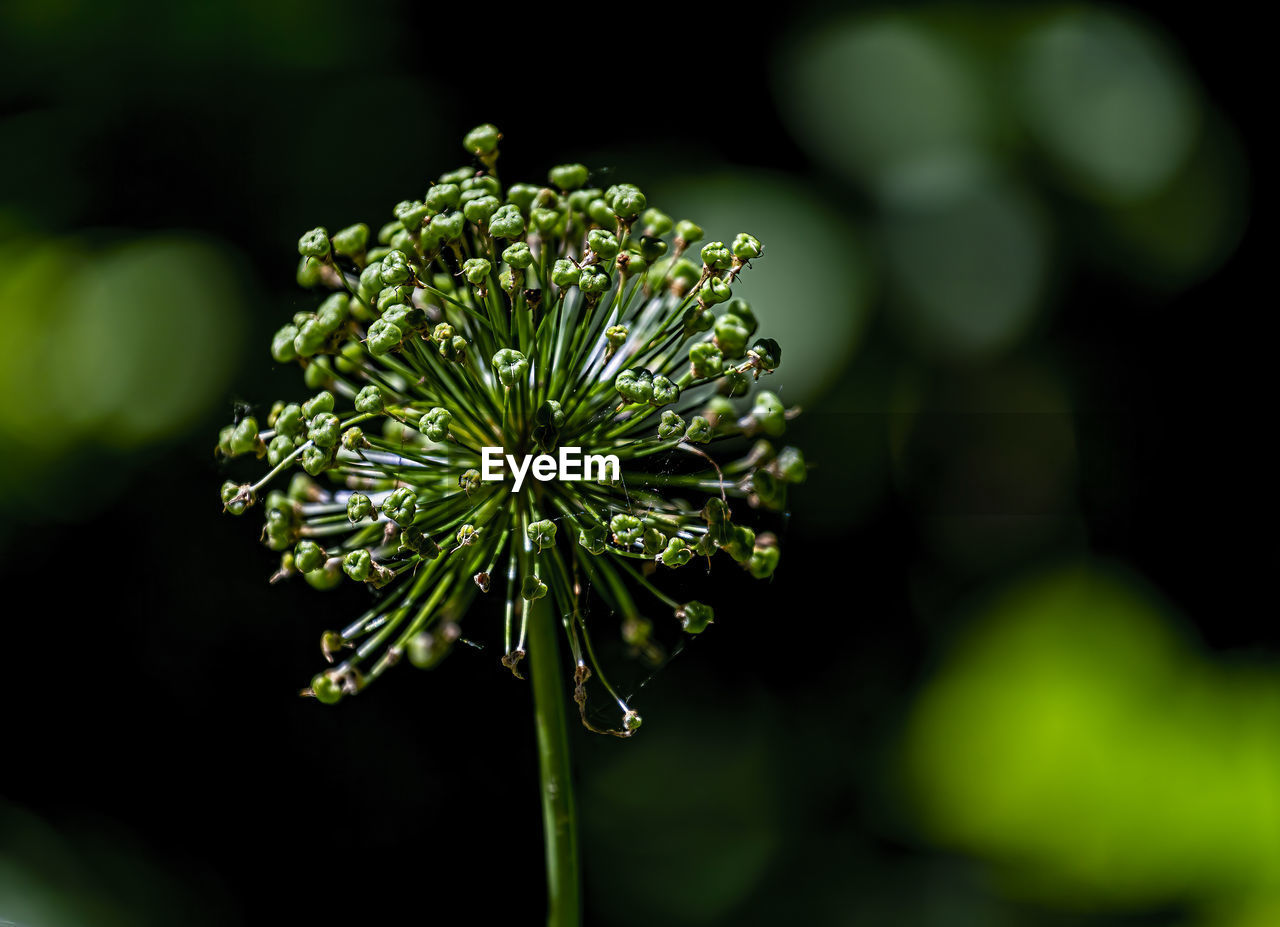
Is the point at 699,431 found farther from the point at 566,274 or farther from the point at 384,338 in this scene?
the point at 384,338

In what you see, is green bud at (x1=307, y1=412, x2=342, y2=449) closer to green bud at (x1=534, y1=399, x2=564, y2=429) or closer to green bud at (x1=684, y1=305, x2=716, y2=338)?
green bud at (x1=534, y1=399, x2=564, y2=429)

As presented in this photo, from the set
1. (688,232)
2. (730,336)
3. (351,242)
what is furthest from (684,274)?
(351,242)

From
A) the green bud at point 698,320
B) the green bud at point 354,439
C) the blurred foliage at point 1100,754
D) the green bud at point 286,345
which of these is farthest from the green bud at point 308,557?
the blurred foliage at point 1100,754

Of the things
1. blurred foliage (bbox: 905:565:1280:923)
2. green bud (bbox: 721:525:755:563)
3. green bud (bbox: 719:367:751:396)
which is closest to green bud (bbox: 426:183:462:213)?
green bud (bbox: 719:367:751:396)

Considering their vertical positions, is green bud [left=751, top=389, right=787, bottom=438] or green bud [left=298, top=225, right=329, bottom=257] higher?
Result: green bud [left=298, top=225, right=329, bottom=257]

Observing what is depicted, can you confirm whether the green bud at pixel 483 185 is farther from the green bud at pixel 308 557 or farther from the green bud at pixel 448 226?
the green bud at pixel 308 557

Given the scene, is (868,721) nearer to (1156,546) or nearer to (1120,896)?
(1120,896)

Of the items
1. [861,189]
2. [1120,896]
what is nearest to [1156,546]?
[1120,896]
